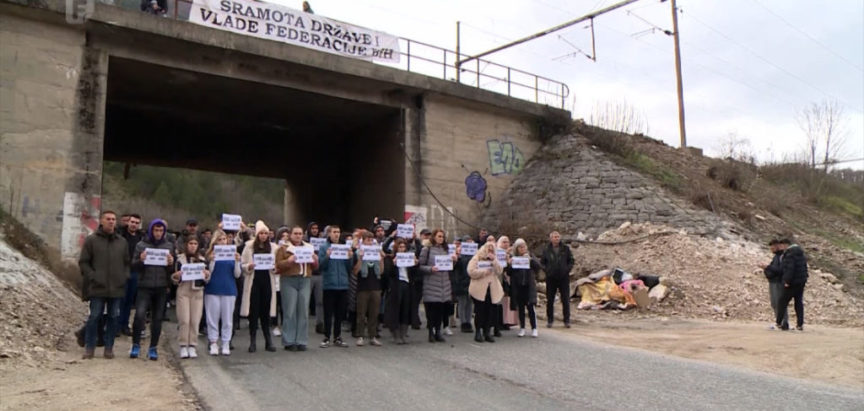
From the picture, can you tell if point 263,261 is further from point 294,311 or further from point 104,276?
point 104,276

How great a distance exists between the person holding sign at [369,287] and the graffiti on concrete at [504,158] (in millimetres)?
13158

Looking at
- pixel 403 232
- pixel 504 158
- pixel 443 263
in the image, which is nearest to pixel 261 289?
pixel 443 263

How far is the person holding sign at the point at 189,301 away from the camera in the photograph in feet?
26.6

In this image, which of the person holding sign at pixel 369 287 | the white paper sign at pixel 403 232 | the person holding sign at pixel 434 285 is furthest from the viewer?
the white paper sign at pixel 403 232

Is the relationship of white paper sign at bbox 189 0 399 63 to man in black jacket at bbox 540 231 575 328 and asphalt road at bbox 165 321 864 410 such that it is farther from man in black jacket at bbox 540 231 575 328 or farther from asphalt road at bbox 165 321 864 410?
asphalt road at bbox 165 321 864 410

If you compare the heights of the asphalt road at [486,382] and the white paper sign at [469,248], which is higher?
the white paper sign at [469,248]

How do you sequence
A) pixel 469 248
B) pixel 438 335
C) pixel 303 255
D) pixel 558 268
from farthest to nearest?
pixel 558 268, pixel 469 248, pixel 438 335, pixel 303 255

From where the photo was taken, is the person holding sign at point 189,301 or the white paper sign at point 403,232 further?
the white paper sign at point 403,232

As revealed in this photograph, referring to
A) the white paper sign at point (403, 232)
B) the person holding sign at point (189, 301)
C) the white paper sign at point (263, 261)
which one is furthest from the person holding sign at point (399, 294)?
the person holding sign at point (189, 301)

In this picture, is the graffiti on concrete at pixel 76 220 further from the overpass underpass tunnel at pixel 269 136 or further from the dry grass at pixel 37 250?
the overpass underpass tunnel at pixel 269 136

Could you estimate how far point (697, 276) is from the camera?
50.0 feet

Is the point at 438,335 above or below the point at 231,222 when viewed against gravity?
below

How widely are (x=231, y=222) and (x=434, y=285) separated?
3.38 m

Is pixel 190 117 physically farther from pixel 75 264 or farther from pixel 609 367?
pixel 609 367
